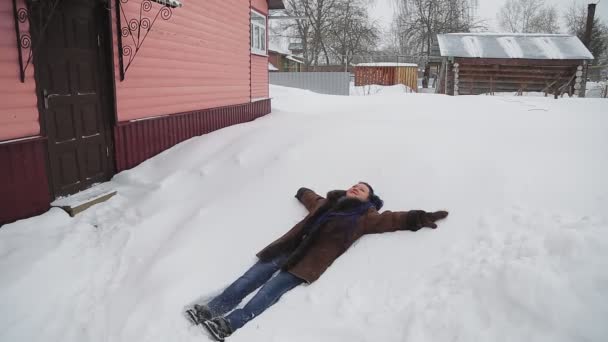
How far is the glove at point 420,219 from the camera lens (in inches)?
138

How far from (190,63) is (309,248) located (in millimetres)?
4884

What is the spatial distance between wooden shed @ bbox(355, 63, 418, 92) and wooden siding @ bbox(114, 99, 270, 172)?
2118 centimetres

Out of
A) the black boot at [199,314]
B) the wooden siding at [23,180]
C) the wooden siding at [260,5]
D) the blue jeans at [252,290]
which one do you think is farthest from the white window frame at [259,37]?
the black boot at [199,314]

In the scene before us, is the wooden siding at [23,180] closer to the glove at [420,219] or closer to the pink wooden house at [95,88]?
the pink wooden house at [95,88]

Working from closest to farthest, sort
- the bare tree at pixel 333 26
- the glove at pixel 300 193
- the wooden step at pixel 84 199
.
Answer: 1. the glove at pixel 300 193
2. the wooden step at pixel 84 199
3. the bare tree at pixel 333 26

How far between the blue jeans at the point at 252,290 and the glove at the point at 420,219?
3.52 feet

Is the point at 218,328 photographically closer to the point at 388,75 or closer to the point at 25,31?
the point at 25,31

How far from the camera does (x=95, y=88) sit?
16.8 ft

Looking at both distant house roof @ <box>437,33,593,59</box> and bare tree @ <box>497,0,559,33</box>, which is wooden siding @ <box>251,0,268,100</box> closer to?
distant house roof @ <box>437,33,593,59</box>

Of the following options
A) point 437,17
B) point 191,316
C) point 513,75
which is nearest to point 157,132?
point 191,316

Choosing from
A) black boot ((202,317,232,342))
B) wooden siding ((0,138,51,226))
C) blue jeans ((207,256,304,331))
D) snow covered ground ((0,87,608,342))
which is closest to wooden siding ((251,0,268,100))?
snow covered ground ((0,87,608,342))

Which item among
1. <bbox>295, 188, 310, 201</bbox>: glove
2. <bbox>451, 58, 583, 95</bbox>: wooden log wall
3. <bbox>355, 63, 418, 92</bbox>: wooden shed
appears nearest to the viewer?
<bbox>295, 188, 310, 201</bbox>: glove

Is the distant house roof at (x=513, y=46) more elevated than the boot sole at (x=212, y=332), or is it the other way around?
the distant house roof at (x=513, y=46)

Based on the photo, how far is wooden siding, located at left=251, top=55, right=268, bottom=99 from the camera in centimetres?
1082
